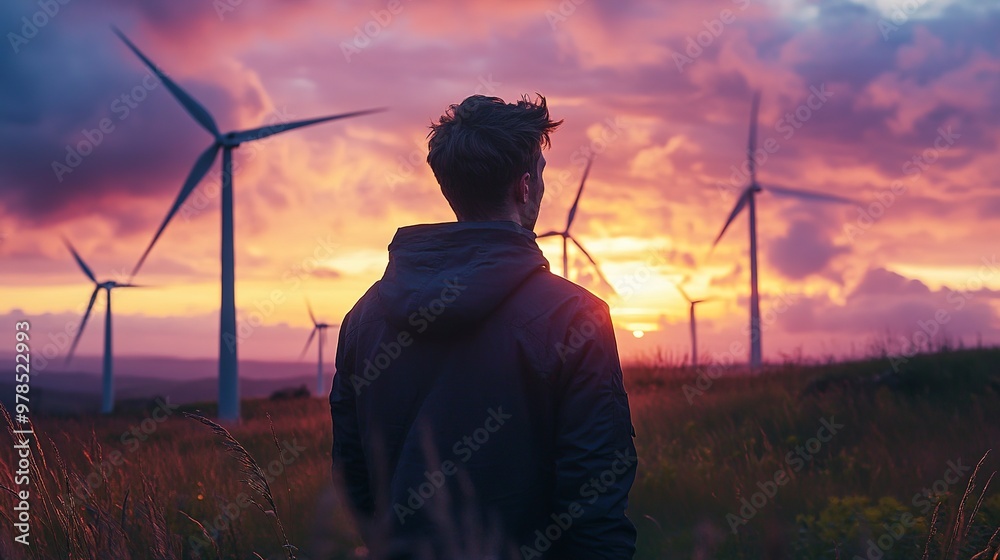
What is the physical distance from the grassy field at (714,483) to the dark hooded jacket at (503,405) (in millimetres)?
348

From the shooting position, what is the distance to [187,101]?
23.6 metres

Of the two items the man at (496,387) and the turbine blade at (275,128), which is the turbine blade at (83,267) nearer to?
Answer: the turbine blade at (275,128)

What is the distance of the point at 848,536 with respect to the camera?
Result: 244 inches

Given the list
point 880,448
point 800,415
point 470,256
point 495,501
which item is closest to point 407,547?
point 495,501

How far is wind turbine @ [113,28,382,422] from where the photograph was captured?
73.8 ft

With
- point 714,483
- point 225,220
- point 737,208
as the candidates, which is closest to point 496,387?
point 714,483

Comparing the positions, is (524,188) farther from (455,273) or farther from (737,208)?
(737,208)

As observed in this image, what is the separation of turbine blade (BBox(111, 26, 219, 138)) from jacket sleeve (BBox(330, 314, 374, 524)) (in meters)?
21.8

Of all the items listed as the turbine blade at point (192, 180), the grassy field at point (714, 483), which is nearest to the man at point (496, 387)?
the grassy field at point (714, 483)

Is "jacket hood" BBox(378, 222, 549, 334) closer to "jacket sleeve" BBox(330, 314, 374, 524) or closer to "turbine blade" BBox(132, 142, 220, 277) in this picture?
"jacket sleeve" BBox(330, 314, 374, 524)

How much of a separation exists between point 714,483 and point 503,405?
660 centimetres

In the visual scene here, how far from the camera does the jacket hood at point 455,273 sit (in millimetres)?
2549

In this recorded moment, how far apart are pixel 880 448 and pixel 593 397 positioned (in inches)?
319

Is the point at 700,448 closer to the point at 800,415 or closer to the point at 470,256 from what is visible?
the point at 800,415
